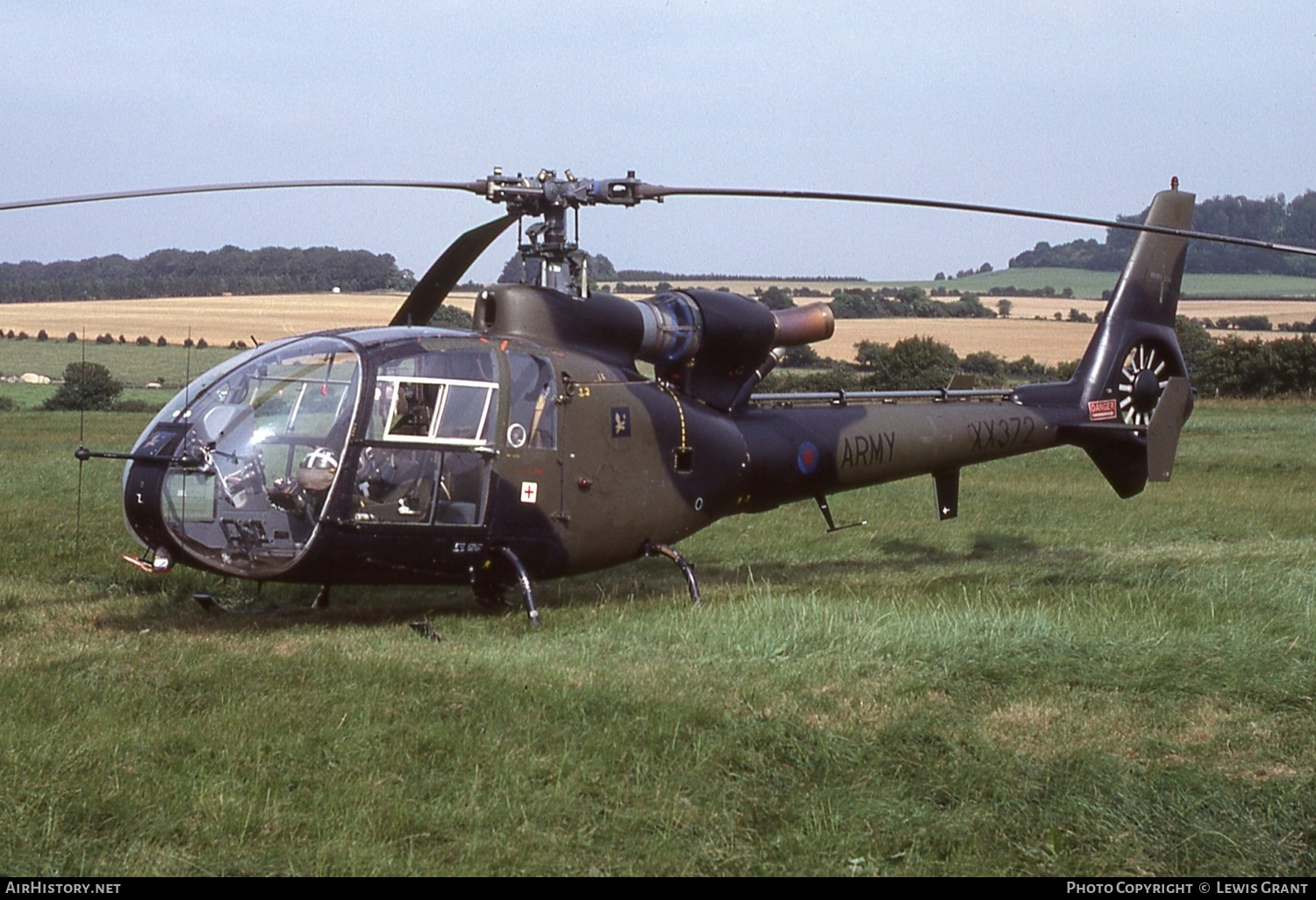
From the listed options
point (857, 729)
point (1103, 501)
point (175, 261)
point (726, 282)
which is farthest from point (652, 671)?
point (175, 261)

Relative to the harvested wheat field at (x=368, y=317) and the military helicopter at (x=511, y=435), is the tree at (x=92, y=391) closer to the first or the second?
the harvested wheat field at (x=368, y=317)

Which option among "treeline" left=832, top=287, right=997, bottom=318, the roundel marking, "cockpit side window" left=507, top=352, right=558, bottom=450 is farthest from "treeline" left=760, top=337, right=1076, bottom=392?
"cockpit side window" left=507, top=352, right=558, bottom=450

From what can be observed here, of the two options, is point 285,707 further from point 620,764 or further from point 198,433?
point 198,433

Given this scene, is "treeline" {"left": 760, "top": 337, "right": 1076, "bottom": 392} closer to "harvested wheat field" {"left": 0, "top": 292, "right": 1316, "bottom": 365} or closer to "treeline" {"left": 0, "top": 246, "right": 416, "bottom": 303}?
"harvested wheat field" {"left": 0, "top": 292, "right": 1316, "bottom": 365}

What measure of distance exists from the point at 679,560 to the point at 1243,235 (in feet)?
257

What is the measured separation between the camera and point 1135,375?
1472cm

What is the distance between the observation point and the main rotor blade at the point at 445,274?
10023 millimetres

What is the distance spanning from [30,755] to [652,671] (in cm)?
330

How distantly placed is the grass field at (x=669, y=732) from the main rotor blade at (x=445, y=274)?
2.30 metres

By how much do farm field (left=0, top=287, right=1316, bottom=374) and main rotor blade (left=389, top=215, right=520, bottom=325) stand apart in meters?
8.16

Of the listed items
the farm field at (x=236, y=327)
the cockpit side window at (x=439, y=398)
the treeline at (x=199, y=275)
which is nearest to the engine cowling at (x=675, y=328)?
the cockpit side window at (x=439, y=398)

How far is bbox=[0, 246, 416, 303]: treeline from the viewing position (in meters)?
31.9

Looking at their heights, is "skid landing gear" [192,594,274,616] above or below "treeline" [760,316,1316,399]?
below

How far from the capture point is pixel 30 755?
20.4 feet
